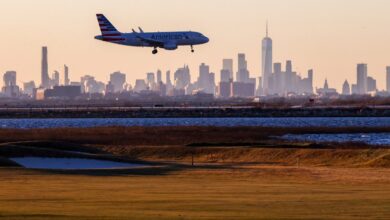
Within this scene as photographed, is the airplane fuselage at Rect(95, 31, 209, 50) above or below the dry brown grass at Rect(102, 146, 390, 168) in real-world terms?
above

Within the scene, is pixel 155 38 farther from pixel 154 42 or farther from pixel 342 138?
pixel 342 138

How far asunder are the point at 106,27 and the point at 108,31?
10.5 ft

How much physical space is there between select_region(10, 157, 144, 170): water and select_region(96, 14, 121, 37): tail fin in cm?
5333

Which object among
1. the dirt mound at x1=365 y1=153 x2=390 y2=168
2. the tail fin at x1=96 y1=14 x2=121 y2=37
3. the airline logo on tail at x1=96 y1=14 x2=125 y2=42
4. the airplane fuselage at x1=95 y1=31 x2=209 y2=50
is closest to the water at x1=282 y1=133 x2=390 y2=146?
the airplane fuselage at x1=95 y1=31 x2=209 y2=50

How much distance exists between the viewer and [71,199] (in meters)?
34.8

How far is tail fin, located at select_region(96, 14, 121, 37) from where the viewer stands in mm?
118844

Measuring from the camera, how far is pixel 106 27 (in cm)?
12538

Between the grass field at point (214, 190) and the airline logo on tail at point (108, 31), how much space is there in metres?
46.5

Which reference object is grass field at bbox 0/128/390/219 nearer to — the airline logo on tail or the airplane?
the airplane

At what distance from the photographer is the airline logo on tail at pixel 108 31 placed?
384 ft

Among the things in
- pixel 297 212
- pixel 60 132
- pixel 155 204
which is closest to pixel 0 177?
pixel 155 204

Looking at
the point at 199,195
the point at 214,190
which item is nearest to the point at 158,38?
the point at 214,190

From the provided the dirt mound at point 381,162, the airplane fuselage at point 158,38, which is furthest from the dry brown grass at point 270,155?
the airplane fuselage at point 158,38

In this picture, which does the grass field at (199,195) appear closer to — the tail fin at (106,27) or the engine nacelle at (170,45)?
the engine nacelle at (170,45)
